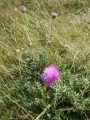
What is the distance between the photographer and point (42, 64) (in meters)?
2.25

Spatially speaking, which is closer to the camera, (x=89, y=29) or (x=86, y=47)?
(x=86, y=47)

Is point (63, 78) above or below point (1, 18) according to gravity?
below

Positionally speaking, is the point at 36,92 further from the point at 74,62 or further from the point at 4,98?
the point at 74,62

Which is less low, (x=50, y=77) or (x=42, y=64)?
(x=42, y=64)

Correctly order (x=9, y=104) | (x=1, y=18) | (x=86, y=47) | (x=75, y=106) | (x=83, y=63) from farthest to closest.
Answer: (x=1, y=18), (x=86, y=47), (x=83, y=63), (x=9, y=104), (x=75, y=106)

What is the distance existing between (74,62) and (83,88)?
0.36 meters

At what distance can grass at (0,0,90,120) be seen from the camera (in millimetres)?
1936

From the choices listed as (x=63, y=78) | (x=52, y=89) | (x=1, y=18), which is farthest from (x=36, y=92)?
(x=1, y=18)

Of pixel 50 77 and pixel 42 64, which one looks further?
pixel 42 64

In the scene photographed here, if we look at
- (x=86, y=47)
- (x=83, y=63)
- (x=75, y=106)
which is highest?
(x=86, y=47)

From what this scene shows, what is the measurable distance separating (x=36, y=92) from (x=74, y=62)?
51cm

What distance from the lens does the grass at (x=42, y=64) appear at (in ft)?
6.35

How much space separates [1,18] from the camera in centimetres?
312

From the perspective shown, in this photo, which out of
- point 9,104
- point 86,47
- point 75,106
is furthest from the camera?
point 86,47
